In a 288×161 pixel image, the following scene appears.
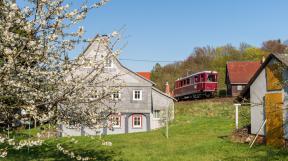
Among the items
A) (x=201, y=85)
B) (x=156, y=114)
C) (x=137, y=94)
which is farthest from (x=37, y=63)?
(x=201, y=85)

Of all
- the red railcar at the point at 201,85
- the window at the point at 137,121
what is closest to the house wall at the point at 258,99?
the window at the point at 137,121

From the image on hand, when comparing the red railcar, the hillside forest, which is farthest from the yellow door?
the hillside forest

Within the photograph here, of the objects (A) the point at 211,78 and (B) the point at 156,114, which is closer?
(B) the point at 156,114

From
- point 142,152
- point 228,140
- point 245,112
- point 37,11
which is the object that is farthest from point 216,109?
point 37,11

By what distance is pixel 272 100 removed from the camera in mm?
20688

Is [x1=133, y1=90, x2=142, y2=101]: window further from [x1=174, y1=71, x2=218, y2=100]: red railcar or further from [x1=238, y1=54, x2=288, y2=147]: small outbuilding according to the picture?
[x1=238, y1=54, x2=288, y2=147]: small outbuilding

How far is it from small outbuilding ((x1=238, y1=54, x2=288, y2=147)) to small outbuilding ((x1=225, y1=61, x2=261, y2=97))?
124ft

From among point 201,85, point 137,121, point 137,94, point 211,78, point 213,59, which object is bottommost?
point 137,121

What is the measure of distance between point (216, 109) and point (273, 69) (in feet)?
78.7

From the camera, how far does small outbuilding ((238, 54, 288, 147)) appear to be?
64.6ft

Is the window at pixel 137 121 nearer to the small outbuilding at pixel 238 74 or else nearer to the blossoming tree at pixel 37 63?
the small outbuilding at pixel 238 74

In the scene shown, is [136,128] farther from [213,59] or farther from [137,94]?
[213,59]

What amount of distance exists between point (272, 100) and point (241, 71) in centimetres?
4378

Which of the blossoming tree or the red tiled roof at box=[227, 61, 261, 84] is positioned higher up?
the red tiled roof at box=[227, 61, 261, 84]
